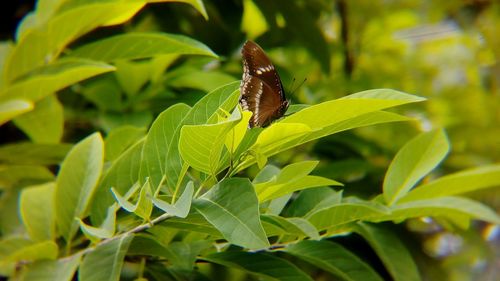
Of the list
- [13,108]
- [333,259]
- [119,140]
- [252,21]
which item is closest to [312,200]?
[333,259]

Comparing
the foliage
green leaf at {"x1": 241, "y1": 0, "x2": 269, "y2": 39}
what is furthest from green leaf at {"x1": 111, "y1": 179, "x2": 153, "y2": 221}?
green leaf at {"x1": 241, "y1": 0, "x2": 269, "y2": 39}

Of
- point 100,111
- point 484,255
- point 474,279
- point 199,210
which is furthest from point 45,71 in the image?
point 474,279

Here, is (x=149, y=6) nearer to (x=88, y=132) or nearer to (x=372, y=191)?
(x=88, y=132)

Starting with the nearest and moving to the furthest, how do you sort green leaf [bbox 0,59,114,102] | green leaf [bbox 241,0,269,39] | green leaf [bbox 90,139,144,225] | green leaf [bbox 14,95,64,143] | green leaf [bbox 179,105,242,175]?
1. green leaf [bbox 179,105,242,175]
2. green leaf [bbox 90,139,144,225]
3. green leaf [bbox 0,59,114,102]
4. green leaf [bbox 14,95,64,143]
5. green leaf [bbox 241,0,269,39]

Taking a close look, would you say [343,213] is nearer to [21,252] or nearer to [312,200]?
[312,200]

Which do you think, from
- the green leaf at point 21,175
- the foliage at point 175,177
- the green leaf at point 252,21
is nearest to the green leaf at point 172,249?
the foliage at point 175,177

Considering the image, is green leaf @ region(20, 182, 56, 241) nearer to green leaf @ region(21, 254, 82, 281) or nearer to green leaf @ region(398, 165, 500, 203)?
green leaf @ region(21, 254, 82, 281)
